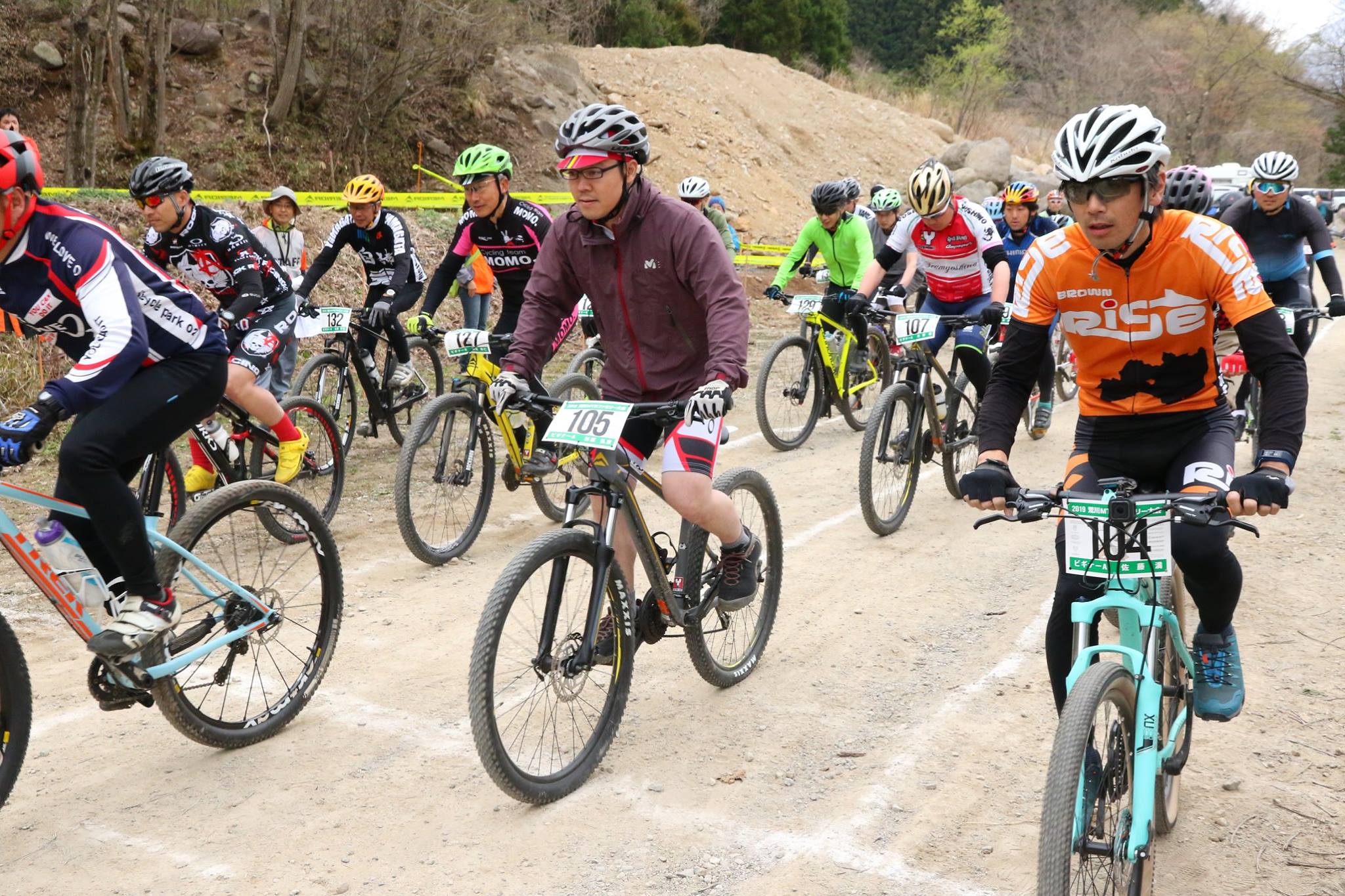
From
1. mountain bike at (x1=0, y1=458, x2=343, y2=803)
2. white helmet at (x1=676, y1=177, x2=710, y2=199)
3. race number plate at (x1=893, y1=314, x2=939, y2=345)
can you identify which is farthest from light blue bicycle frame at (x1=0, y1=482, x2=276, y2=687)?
white helmet at (x1=676, y1=177, x2=710, y2=199)

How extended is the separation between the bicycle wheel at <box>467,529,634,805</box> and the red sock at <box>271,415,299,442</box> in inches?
124

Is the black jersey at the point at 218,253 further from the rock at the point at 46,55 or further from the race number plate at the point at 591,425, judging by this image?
the rock at the point at 46,55

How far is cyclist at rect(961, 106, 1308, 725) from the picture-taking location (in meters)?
3.36

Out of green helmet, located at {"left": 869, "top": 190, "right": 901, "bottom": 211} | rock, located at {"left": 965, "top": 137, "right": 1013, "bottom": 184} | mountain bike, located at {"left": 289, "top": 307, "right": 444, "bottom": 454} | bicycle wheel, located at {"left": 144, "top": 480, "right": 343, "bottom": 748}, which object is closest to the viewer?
bicycle wheel, located at {"left": 144, "top": 480, "right": 343, "bottom": 748}

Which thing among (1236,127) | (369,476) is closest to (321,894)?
(369,476)

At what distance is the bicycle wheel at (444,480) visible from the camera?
6.83 metres

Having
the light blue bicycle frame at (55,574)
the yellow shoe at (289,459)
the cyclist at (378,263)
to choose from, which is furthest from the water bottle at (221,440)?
the cyclist at (378,263)

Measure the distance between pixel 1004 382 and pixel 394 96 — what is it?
1974 centimetres

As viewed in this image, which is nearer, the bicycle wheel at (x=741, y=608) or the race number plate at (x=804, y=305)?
the bicycle wheel at (x=741, y=608)

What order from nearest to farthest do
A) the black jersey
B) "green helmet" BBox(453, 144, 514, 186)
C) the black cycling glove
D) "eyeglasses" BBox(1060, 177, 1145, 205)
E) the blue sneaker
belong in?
1. the black cycling glove
2. "eyeglasses" BBox(1060, 177, 1145, 205)
3. the blue sneaker
4. the black jersey
5. "green helmet" BBox(453, 144, 514, 186)

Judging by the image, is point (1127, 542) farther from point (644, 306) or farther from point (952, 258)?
point (952, 258)

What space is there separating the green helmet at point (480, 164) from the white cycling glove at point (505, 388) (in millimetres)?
3919

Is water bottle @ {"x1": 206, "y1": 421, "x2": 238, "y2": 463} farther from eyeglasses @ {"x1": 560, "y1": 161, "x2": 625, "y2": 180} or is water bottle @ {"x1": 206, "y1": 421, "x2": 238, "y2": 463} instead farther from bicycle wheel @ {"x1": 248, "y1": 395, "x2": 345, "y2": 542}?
eyeglasses @ {"x1": 560, "y1": 161, "x2": 625, "y2": 180}

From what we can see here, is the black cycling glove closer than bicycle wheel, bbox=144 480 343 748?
Yes
